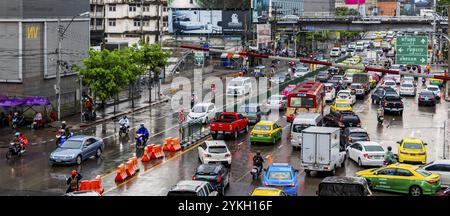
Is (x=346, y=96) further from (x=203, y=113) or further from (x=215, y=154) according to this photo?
(x=215, y=154)

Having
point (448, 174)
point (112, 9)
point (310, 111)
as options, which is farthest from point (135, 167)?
point (112, 9)

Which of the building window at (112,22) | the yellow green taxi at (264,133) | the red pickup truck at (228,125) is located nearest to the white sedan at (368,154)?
the yellow green taxi at (264,133)

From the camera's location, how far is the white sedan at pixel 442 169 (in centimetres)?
2812

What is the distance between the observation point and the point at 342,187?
73.5 feet

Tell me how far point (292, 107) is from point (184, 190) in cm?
2533

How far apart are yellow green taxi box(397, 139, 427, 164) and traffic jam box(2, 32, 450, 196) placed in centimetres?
5

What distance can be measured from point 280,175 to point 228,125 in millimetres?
14597

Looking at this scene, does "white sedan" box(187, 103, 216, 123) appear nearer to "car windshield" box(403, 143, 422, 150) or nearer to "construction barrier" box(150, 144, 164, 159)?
"construction barrier" box(150, 144, 164, 159)

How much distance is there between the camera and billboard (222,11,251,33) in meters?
105

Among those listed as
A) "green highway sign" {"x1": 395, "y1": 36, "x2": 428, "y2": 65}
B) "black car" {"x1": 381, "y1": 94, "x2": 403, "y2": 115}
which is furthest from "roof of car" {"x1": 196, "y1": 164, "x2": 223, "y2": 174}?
"black car" {"x1": 381, "y1": 94, "x2": 403, "y2": 115}

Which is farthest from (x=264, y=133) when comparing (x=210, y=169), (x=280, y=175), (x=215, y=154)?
(x=280, y=175)
